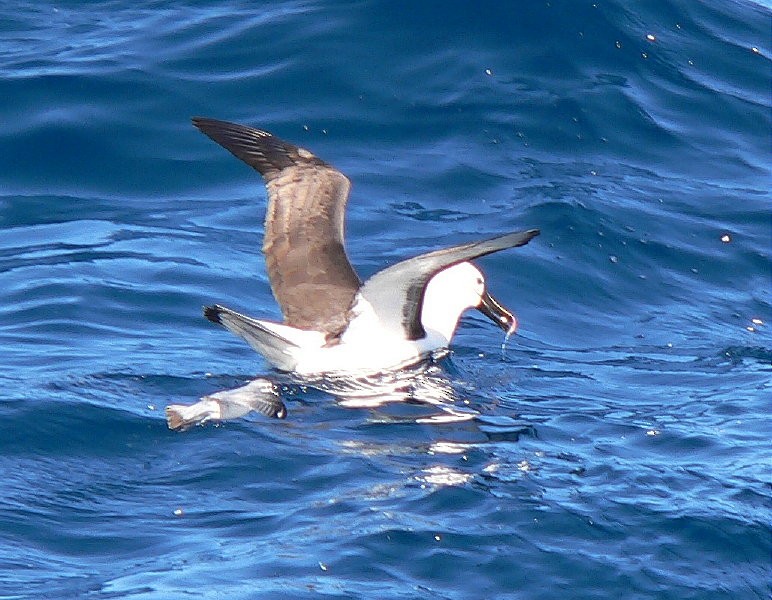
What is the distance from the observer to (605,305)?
11.4 meters

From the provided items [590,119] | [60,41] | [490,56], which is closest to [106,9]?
[60,41]

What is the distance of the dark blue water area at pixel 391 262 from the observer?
22.6 feet

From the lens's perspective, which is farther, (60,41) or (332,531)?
(60,41)

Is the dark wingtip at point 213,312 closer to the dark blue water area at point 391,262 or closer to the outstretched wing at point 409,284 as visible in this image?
the dark blue water area at point 391,262

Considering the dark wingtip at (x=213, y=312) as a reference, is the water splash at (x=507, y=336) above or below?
below

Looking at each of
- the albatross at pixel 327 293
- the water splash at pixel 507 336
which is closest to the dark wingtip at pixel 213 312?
the albatross at pixel 327 293

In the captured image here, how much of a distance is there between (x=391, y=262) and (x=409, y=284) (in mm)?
2783

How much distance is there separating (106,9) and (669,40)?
20.2 feet

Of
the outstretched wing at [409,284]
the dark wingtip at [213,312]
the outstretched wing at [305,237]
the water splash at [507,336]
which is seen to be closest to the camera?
the outstretched wing at [409,284]

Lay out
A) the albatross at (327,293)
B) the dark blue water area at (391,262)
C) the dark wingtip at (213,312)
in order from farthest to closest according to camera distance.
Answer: the albatross at (327,293) → the dark wingtip at (213,312) → the dark blue water area at (391,262)

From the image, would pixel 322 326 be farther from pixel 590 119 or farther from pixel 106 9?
pixel 106 9

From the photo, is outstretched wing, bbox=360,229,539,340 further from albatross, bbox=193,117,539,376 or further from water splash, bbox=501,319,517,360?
water splash, bbox=501,319,517,360

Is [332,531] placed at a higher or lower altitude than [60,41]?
lower

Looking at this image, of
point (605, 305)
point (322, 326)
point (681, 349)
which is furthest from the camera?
point (605, 305)
